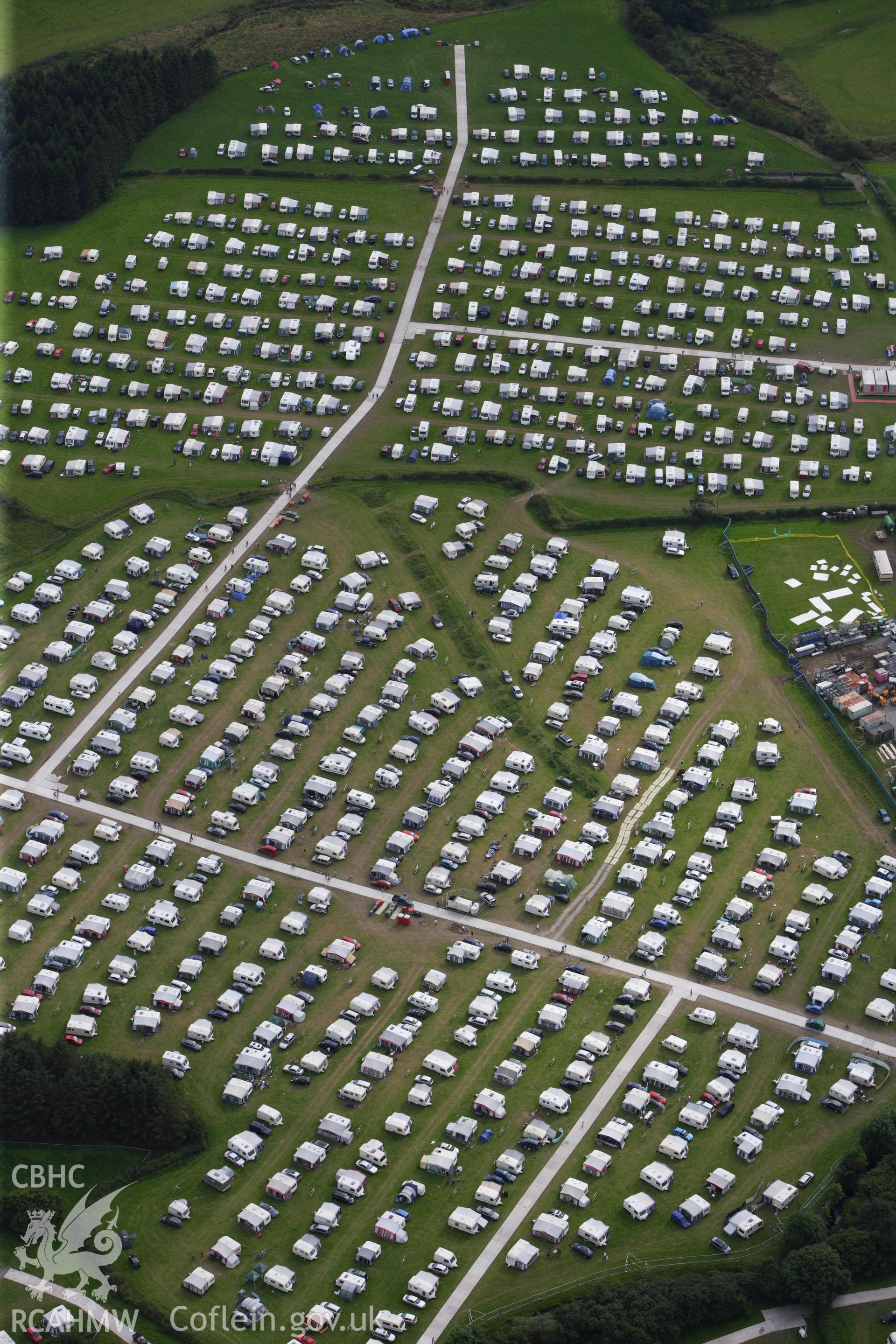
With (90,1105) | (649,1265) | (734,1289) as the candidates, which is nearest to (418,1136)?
(649,1265)

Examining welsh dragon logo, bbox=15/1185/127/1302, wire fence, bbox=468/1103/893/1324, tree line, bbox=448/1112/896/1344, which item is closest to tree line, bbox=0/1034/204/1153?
welsh dragon logo, bbox=15/1185/127/1302

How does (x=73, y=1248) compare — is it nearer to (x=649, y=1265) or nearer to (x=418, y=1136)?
(x=418, y=1136)

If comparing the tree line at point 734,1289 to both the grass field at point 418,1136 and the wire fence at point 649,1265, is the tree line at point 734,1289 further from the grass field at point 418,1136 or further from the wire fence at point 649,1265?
the grass field at point 418,1136

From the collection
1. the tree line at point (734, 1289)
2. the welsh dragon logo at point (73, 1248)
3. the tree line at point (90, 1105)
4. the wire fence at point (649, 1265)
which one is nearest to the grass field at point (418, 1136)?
the wire fence at point (649, 1265)

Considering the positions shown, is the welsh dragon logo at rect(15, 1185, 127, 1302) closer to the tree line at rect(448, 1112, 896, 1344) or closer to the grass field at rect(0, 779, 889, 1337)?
the grass field at rect(0, 779, 889, 1337)

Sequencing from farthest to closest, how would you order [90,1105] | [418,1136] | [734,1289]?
[418,1136] < [90,1105] < [734,1289]

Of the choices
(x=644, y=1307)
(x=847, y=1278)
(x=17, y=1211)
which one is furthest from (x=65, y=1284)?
(x=847, y=1278)
